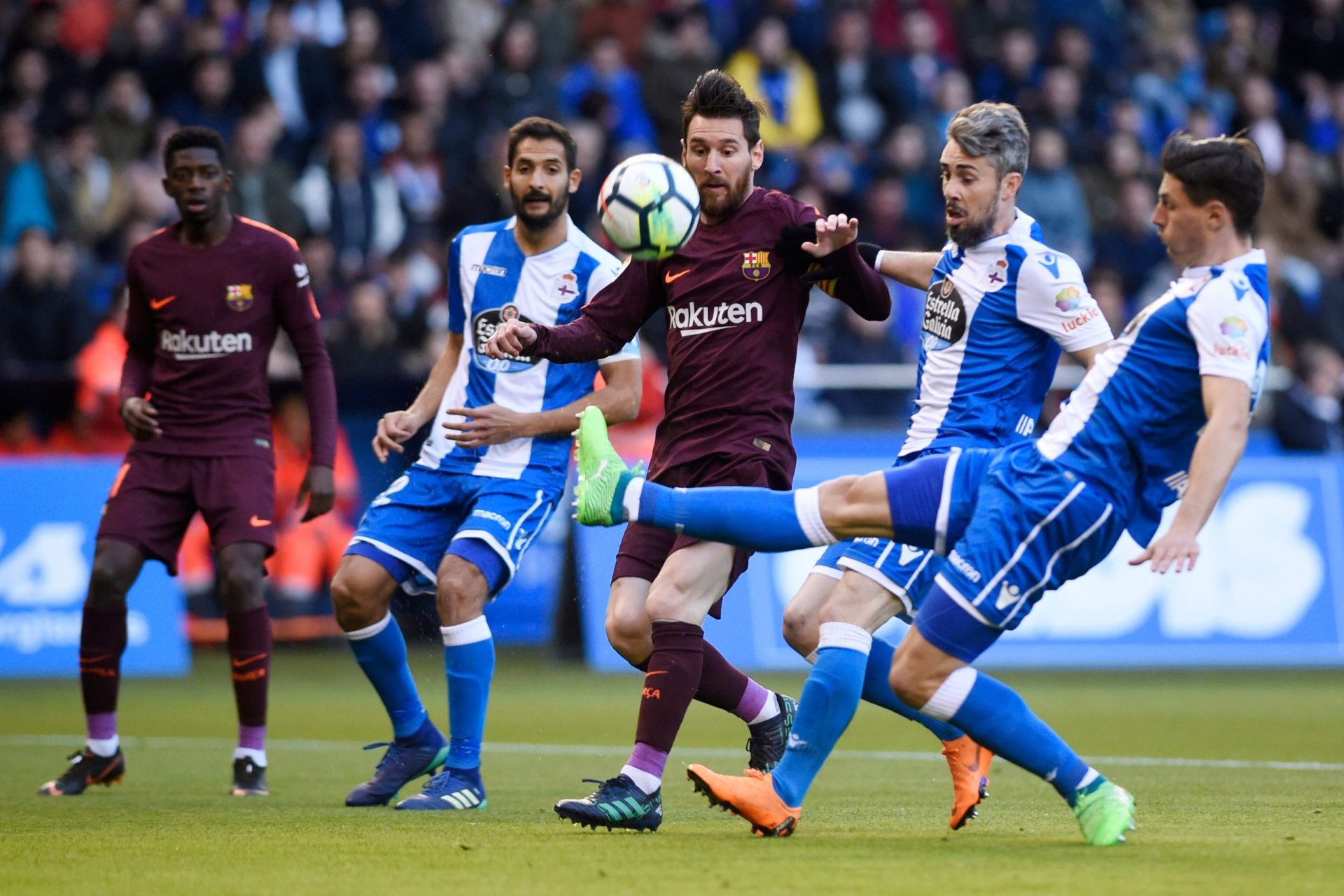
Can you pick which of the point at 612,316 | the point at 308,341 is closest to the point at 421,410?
the point at 308,341

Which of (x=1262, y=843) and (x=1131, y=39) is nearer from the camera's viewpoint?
(x=1262, y=843)

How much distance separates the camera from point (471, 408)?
282 inches

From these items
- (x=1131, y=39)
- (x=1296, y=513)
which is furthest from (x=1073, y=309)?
(x=1131, y=39)

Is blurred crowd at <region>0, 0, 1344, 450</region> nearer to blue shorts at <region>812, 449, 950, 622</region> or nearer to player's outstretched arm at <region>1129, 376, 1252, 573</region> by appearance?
blue shorts at <region>812, 449, 950, 622</region>

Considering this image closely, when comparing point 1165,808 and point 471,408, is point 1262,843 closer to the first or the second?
point 1165,808

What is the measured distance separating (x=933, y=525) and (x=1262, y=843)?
1.33 meters

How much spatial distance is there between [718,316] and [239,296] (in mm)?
2563

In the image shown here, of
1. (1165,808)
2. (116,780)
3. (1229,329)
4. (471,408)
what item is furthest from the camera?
(116,780)

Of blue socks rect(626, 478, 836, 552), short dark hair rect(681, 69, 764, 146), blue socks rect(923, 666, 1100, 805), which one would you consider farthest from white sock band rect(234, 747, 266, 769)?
blue socks rect(923, 666, 1100, 805)

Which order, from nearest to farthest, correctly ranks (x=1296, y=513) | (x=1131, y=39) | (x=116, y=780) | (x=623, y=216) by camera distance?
1. (x=623, y=216)
2. (x=116, y=780)
3. (x=1296, y=513)
4. (x=1131, y=39)

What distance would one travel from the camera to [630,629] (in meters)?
6.55

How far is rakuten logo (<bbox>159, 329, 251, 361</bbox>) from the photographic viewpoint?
26.6ft

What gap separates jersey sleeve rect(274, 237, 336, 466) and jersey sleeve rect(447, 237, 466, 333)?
73cm

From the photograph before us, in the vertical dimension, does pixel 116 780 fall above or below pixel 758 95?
below
